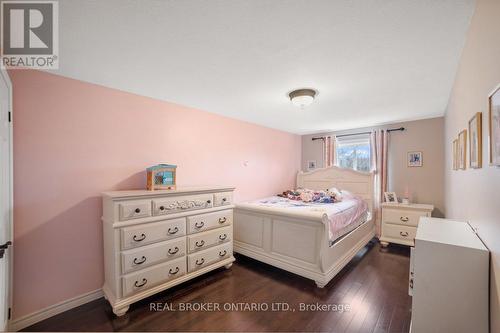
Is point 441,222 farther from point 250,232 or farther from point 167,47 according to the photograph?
point 167,47

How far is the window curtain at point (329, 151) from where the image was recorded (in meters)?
4.58

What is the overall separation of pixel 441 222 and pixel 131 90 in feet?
10.8

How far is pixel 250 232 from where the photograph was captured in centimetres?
297

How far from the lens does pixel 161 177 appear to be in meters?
2.37

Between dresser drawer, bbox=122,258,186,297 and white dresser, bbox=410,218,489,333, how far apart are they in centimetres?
202

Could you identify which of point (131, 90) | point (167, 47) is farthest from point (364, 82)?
point (131, 90)

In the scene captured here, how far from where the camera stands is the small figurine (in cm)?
229

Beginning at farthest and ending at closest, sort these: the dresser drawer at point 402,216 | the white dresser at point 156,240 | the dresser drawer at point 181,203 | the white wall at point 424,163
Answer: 1. the white wall at point 424,163
2. the dresser drawer at point 402,216
3. the dresser drawer at point 181,203
4. the white dresser at point 156,240

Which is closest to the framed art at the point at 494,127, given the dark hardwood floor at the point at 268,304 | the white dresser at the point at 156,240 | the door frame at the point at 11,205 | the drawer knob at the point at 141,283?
the dark hardwood floor at the point at 268,304

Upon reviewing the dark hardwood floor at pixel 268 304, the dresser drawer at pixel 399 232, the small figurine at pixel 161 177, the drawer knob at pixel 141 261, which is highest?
the small figurine at pixel 161 177

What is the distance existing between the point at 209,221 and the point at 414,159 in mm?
3763

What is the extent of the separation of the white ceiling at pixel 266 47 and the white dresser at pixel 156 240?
3.87 feet

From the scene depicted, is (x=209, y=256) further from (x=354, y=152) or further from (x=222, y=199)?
(x=354, y=152)

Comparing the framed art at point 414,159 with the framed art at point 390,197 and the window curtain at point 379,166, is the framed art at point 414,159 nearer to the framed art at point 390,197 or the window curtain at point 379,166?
the window curtain at point 379,166
